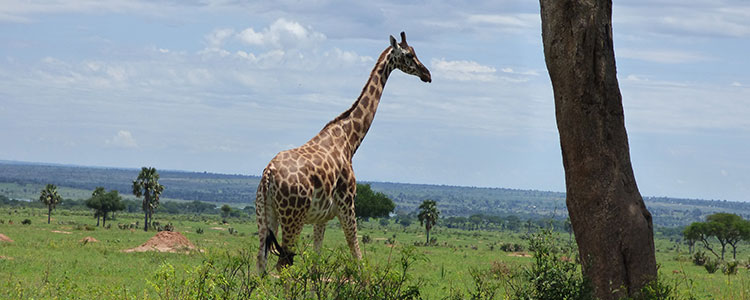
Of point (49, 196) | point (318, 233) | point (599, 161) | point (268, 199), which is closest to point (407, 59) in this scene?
point (318, 233)

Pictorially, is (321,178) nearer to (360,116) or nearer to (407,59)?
(360,116)

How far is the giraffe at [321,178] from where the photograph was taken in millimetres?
9320

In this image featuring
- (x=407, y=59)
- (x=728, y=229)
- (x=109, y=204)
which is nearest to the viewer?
(x=407, y=59)

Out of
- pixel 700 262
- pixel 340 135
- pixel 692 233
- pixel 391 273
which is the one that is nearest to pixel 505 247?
pixel 700 262

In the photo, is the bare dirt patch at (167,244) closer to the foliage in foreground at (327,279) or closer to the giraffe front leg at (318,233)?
the giraffe front leg at (318,233)

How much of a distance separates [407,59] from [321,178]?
2.59 metres

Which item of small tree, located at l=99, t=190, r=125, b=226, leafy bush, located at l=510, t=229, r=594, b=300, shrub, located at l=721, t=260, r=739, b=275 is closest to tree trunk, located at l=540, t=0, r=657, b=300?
leafy bush, located at l=510, t=229, r=594, b=300

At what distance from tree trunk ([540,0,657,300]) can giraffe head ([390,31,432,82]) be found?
10.6 ft

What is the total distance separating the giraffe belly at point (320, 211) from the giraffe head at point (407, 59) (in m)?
2.48

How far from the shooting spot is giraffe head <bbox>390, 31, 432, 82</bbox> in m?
11.3

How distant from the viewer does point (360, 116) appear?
11078 millimetres

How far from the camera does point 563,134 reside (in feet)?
27.5

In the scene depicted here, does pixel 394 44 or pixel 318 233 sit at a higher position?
pixel 394 44

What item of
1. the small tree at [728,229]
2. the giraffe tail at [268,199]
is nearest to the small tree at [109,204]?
the small tree at [728,229]
